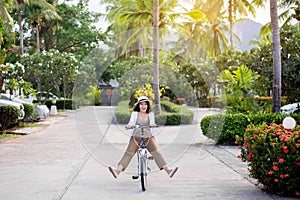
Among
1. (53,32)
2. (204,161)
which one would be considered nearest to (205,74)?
(53,32)

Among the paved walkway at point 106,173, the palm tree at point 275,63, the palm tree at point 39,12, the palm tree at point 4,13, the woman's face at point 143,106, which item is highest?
the palm tree at point 39,12

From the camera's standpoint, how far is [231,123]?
13117mm

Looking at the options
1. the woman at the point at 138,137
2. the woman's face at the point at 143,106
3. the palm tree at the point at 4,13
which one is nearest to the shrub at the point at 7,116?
the palm tree at the point at 4,13

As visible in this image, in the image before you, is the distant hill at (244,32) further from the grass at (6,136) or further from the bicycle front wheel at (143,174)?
the bicycle front wheel at (143,174)

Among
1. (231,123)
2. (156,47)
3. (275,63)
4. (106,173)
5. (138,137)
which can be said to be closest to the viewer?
(138,137)

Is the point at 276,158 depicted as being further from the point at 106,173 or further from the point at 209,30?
the point at 209,30

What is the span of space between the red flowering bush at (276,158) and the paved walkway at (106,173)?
24 cm

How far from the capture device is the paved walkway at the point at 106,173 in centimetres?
711

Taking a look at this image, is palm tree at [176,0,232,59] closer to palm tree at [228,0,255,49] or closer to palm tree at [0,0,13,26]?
palm tree at [228,0,255,49]

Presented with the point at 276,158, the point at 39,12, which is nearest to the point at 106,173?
the point at 276,158

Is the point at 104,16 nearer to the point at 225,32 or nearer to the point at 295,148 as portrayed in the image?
the point at 225,32

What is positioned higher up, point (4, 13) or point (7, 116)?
point (4, 13)

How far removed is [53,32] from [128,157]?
121 feet

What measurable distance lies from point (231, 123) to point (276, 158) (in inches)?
253
